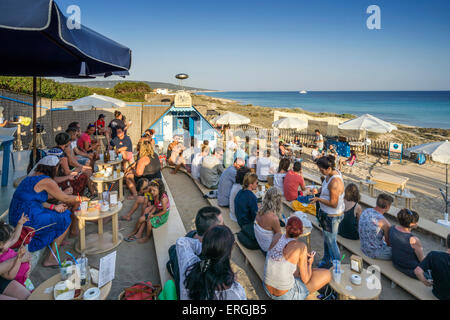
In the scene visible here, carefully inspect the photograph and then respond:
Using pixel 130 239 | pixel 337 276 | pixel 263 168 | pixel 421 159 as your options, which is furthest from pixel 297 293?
pixel 421 159

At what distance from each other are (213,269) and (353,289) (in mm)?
1666

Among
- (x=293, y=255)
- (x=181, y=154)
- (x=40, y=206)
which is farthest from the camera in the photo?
(x=181, y=154)

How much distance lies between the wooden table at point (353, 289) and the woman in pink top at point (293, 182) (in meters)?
2.54

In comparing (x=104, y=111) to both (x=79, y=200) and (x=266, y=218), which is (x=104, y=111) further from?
(x=266, y=218)

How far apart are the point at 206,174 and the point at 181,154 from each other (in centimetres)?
254

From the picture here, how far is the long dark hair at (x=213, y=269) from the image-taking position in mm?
2105

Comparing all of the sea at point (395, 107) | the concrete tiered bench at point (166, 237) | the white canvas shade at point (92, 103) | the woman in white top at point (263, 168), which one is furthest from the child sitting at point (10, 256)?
the sea at point (395, 107)

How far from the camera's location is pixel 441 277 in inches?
112

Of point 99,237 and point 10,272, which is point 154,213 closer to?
point 99,237

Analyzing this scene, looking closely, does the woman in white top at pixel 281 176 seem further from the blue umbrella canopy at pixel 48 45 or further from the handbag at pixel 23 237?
the handbag at pixel 23 237

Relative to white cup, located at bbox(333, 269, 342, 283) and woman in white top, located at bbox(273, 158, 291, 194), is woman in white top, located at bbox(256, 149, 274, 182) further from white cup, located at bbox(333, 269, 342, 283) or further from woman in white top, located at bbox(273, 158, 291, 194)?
white cup, located at bbox(333, 269, 342, 283)

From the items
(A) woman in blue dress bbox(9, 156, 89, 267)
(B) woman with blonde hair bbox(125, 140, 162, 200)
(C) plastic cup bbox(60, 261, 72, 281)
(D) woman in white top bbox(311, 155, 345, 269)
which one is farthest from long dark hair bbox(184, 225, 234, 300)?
(B) woman with blonde hair bbox(125, 140, 162, 200)
